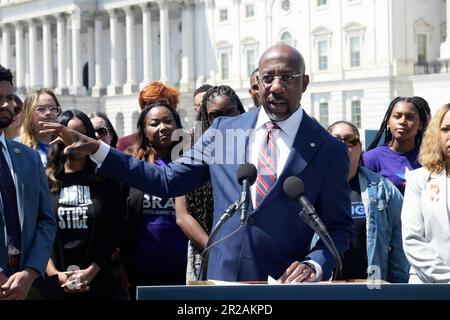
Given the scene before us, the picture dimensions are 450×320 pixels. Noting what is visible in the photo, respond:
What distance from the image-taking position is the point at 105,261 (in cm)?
670

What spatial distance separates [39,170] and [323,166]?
5.92 feet

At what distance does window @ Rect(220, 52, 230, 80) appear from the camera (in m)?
58.3

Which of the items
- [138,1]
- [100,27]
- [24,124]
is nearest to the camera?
[24,124]

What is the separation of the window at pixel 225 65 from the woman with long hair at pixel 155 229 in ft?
169

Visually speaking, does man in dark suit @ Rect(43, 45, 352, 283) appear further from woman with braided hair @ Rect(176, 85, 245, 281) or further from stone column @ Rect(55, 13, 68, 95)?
stone column @ Rect(55, 13, 68, 95)

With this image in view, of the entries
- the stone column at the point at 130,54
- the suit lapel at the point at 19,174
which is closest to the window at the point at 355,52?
the stone column at the point at 130,54

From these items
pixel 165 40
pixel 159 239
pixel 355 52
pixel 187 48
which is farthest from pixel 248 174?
pixel 165 40

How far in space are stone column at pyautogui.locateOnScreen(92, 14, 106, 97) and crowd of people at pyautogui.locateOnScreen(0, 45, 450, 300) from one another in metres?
61.3

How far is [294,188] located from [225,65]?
180 feet

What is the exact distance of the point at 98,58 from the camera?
6906cm

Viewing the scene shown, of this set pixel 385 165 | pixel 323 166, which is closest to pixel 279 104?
pixel 323 166

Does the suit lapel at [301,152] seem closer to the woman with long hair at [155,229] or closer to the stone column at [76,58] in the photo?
the woman with long hair at [155,229]

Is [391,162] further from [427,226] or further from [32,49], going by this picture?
[32,49]
